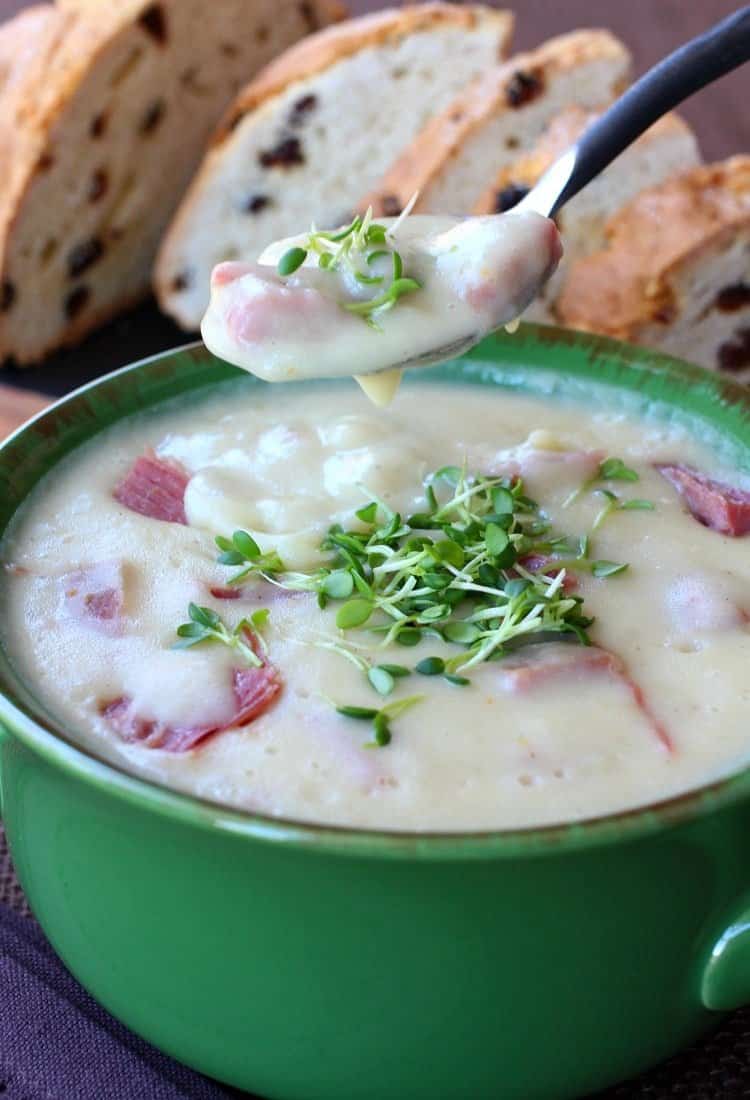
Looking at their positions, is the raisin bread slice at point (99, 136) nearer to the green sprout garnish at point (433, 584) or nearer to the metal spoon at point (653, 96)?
the metal spoon at point (653, 96)

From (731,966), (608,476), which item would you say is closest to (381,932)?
(731,966)

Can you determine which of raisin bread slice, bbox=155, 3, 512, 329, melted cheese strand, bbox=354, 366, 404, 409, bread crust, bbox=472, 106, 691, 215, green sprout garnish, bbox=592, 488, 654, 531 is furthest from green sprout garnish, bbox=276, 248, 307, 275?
raisin bread slice, bbox=155, 3, 512, 329

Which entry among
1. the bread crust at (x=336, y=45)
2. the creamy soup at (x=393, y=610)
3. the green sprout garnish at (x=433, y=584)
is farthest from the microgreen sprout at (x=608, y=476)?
the bread crust at (x=336, y=45)

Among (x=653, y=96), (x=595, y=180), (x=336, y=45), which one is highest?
(x=653, y=96)

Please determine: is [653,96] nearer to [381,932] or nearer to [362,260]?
[362,260]

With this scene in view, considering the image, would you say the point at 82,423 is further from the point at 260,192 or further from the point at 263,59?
the point at 263,59

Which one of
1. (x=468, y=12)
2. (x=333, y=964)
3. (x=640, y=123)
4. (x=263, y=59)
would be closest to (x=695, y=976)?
(x=333, y=964)
